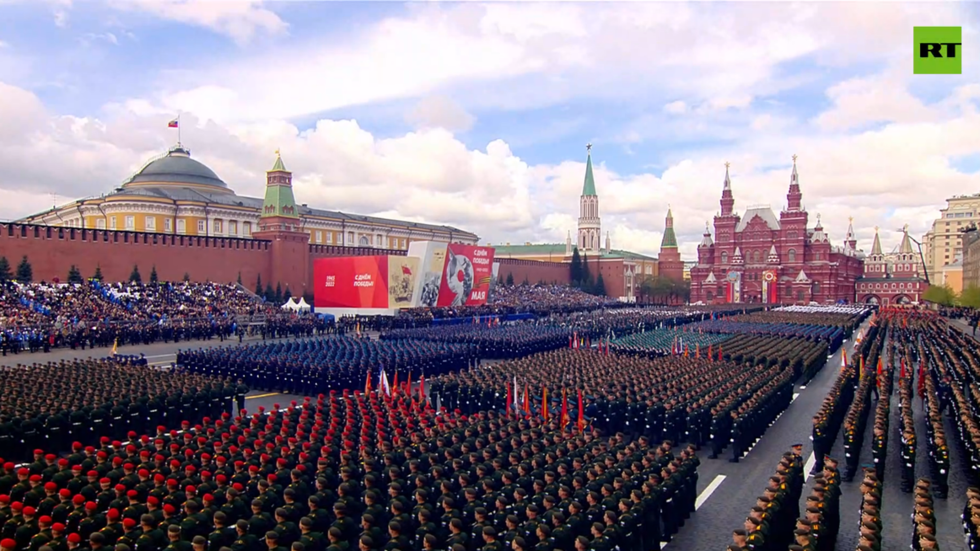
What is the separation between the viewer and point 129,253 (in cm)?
3459

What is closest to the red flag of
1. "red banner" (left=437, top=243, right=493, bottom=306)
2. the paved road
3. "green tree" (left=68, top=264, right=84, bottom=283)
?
the paved road

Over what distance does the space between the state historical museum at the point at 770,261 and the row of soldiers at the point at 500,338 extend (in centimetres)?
4374

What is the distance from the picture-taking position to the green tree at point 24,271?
29688 millimetres

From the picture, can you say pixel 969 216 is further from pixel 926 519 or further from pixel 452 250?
pixel 926 519

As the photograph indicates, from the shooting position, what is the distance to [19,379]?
520 inches

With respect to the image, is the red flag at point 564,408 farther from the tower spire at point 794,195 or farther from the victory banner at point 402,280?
the tower spire at point 794,195

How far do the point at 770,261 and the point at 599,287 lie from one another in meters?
19.8

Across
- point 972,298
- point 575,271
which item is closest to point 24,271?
point 575,271

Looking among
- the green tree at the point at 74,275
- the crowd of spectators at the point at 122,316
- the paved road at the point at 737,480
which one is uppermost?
the green tree at the point at 74,275

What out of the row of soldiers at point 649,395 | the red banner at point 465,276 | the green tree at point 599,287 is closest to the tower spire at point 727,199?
the green tree at point 599,287

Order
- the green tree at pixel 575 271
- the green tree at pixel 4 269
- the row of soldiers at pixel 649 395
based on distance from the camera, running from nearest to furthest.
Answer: the row of soldiers at pixel 649 395 → the green tree at pixel 4 269 → the green tree at pixel 575 271

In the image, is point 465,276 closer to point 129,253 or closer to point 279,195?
point 279,195

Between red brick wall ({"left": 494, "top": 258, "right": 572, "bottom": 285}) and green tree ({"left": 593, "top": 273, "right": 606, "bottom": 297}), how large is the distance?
143 inches

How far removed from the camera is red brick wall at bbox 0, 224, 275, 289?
30781 millimetres
